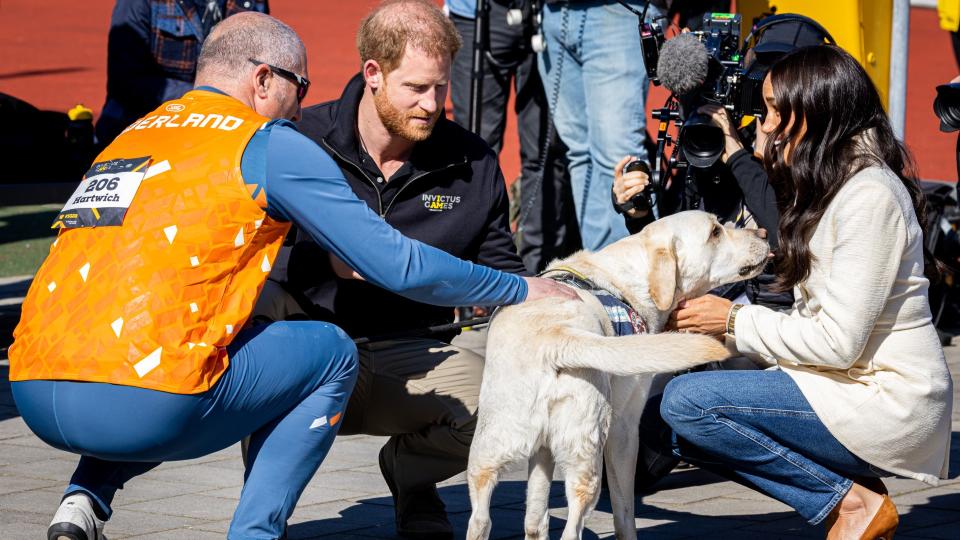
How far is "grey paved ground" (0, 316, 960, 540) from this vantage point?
4.30 m

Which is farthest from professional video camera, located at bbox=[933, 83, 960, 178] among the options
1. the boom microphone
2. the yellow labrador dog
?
the yellow labrador dog

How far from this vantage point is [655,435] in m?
4.31

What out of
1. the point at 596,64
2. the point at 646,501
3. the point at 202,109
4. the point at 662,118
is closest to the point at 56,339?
the point at 202,109

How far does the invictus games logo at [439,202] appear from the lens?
439cm

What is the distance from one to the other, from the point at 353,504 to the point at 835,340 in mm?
1958

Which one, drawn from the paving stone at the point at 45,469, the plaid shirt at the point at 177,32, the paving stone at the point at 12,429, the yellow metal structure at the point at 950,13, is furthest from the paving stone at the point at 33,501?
the yellow metal structure at the point at 950,13

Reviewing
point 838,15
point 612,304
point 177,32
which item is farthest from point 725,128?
point 177,32

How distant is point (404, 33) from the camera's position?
4.27 m

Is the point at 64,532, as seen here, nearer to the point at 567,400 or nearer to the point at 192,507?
the point at 192,507

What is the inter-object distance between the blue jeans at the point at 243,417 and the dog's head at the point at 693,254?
107 centimetres

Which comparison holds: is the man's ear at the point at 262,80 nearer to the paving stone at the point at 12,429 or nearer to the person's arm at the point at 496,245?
the person's arm at the point at 496,245

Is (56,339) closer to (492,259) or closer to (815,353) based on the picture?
(492,259)

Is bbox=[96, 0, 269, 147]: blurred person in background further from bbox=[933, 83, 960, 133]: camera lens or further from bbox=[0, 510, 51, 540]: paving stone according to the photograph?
bbox=[933, 83, 960, 133]: camera lens

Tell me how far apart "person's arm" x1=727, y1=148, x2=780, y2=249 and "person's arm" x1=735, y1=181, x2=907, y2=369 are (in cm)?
84
